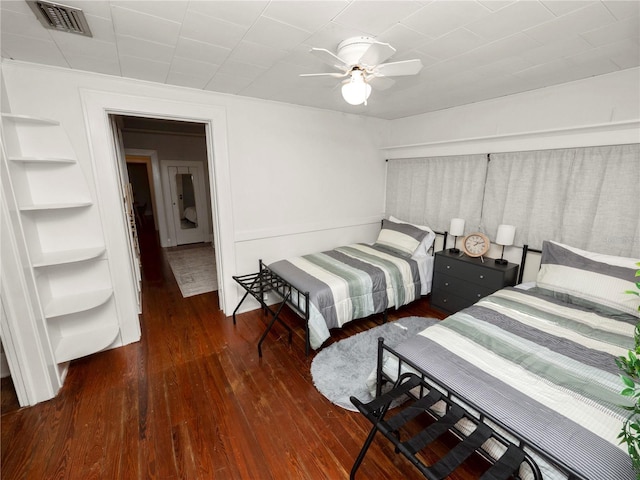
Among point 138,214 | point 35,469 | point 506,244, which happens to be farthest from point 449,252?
point 138,214

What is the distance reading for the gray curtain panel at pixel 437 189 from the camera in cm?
328

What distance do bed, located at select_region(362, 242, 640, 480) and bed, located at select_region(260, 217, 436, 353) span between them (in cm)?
82

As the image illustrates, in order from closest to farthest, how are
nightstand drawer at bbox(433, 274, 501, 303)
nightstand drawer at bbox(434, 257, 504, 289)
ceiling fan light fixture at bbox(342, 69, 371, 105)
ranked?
ceiling fan light fixture at bbox(342, 69, 371, 105) → nightstand drawer at bbox(434, 257, 504, 289) → nightstand drawer at bbox(433, 274, 501, 303)

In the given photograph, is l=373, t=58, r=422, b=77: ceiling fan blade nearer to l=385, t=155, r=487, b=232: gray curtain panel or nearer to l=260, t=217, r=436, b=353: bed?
l=260, t=217, r=436, b=353: bed

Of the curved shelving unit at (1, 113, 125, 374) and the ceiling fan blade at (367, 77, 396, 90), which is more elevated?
the ceiling fan blade at (367, 77, 396, 90)

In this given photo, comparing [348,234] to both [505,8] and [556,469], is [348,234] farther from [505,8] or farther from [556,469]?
[556,469]

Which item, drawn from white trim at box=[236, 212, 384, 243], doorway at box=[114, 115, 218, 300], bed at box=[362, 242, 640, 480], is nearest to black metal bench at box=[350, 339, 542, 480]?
bed at box=[362, 242, 640, 480]

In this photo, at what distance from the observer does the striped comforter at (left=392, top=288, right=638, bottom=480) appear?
1128 millimetres

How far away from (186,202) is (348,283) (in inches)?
210

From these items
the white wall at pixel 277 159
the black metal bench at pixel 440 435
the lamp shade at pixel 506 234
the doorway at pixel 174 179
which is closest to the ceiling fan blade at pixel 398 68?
the white wall at pixel 277 159

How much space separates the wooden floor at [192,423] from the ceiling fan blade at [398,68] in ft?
7.48

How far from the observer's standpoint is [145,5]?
1437 millimetres

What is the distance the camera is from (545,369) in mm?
1503

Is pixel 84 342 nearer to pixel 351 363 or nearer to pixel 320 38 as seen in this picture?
pixel 351 363
